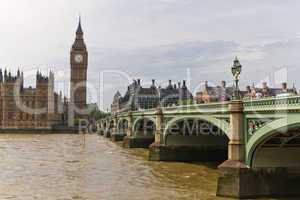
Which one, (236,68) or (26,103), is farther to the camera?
(26,103)

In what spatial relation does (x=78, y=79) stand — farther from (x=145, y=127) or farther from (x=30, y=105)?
(x=145, y=127)

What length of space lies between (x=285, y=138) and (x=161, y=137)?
1714 cm

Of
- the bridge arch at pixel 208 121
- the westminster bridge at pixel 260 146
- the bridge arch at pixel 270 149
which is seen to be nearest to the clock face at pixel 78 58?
the bridge arch at pixel 208 121

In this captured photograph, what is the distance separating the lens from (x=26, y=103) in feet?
382

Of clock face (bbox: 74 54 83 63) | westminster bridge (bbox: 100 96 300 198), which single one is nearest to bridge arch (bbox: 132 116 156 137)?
westminster bridge (bbox: 100 96 300 198)

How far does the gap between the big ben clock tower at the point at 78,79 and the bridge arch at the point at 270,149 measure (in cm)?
11283

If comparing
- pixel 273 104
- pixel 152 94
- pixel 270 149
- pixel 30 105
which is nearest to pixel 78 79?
pixel 30 105

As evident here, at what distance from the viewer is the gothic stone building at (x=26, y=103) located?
112125mm

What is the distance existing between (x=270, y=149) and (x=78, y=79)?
120 m

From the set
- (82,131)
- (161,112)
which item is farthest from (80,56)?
(161,112)

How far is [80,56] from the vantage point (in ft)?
456

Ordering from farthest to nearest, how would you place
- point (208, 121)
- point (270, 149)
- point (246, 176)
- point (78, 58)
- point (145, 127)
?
1. point (78, 58)
2. point (145, 127)
3. point (208, 121)
4. point (270, 149)
5. point (246, 176)

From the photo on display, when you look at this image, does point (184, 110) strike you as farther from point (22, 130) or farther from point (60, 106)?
point (60, 106)

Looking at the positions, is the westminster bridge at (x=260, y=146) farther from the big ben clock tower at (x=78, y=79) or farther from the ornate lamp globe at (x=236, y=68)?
the big ben clock tower at (x=78, y=79)
